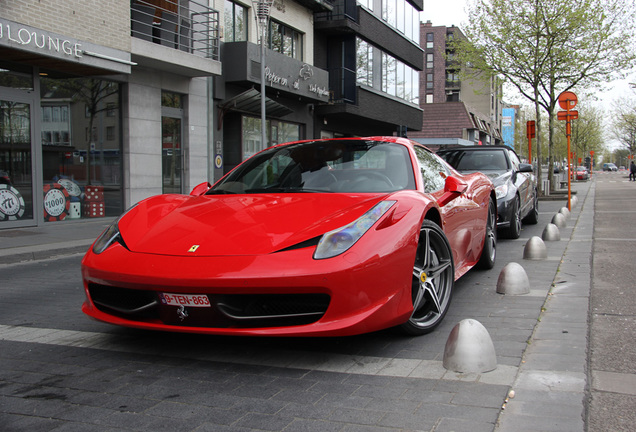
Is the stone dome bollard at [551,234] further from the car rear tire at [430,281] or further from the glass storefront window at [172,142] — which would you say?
the glass storefront window at [172,142]

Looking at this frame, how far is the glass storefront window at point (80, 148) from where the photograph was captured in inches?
488

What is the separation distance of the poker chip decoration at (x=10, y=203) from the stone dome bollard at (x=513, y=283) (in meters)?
9.96

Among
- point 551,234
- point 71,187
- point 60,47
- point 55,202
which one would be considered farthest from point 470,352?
point 71,187

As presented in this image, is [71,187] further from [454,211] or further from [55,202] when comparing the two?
[454,211]

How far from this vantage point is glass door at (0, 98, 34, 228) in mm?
11312

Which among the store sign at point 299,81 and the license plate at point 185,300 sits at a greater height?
the store sign at point 299,81

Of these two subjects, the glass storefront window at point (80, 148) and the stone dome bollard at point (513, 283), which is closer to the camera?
the stone dome bollard at point (513, 283)

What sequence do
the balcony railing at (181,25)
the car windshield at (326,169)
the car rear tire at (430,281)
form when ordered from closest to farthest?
the car rear tire at (430,281) < the car windshield at (326,169) < the balcony railing at (181,25)

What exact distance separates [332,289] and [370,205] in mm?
718

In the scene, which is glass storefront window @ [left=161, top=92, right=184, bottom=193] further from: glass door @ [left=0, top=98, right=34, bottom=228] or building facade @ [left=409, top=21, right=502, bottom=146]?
building facade @ [left=409, top=21, right=502, bottom=146]

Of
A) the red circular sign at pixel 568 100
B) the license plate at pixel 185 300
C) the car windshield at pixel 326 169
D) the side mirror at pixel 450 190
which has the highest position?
the red circular sign at pixel 568 100

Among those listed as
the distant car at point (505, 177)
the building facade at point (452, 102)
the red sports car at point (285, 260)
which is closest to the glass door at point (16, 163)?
the distant car at point (505, 177)

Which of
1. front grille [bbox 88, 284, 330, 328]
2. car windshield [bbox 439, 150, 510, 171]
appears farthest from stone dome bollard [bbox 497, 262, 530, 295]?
car windshield [bbox 439, 150, 510, 171]

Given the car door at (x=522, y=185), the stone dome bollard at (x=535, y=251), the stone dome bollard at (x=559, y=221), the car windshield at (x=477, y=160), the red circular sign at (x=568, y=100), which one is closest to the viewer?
the stone dome bollard at (x=535, y=251)
